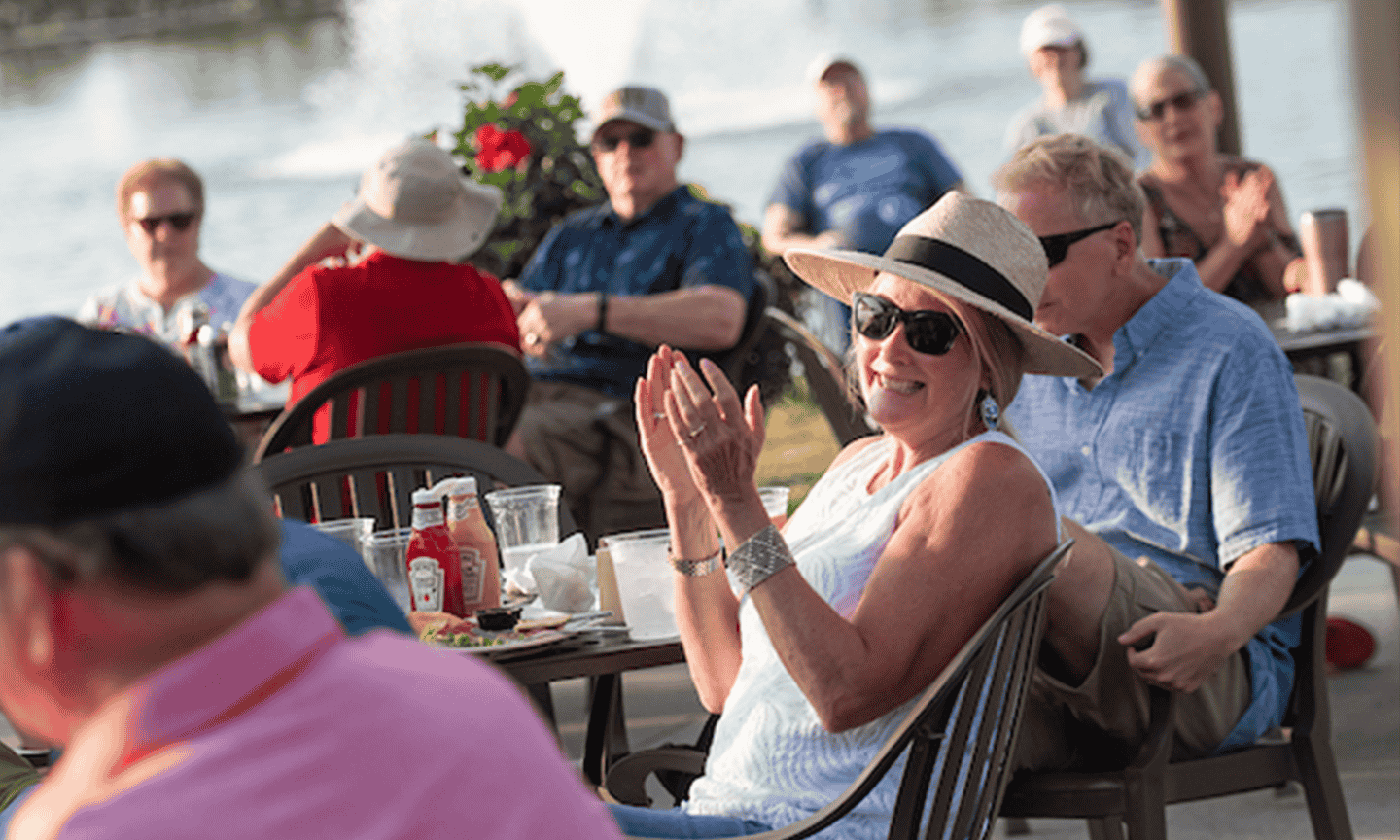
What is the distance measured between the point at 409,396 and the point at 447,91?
7041mm

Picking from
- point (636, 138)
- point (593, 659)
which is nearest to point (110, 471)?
point (593, 659)

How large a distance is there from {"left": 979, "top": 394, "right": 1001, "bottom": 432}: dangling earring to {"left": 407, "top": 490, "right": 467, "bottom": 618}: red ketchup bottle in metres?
0.74

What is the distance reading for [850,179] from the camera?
6.29m

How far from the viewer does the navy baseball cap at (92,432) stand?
70 centimetres

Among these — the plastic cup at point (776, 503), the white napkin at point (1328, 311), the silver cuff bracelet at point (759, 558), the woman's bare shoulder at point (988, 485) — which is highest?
the woman's bare shoulder at point (988, 485)

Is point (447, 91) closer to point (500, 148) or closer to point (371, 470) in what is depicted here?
point (500, 148)

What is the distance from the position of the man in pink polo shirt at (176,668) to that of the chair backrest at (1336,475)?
1.81 meters

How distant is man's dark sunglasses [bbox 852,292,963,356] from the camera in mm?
1964

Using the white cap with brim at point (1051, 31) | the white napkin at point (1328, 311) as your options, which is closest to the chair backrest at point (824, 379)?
the white napkin at point (1328, 311)

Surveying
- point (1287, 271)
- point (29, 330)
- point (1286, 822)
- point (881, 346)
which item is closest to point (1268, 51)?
point (1287, 271)

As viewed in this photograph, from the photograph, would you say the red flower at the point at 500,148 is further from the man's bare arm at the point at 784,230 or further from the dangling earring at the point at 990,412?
the dangling earring at the point at 990,412

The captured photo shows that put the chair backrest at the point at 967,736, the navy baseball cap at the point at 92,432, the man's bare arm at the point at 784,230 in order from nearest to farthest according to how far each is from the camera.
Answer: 1. the navy baseball cap at the point at 92,432
2. the chair backrest at the point at 967,736
3. the man's bare arm at the point at 784,230

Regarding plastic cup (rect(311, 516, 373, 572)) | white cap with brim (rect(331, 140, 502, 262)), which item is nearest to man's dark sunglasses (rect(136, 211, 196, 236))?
white cap with brim (rect(331, 140, 502, 262))

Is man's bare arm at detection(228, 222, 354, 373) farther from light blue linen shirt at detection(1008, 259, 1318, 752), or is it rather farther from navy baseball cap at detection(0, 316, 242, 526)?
navy baseball cap at detection(0, 316, 242, 526)
